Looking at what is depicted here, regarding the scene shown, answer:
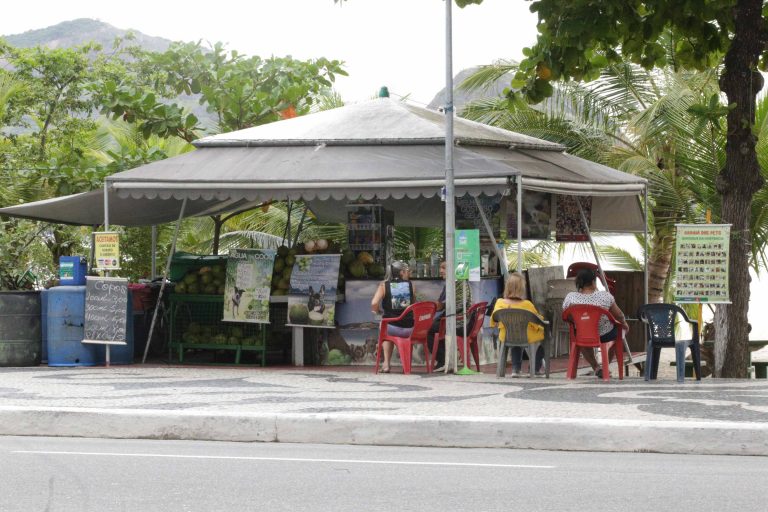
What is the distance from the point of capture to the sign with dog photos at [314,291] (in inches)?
640

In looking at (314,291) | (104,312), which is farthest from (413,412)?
(104,312)

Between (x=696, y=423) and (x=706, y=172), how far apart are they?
1083 cm

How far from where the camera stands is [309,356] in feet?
55.5

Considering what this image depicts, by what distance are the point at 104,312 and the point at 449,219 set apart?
181 inches

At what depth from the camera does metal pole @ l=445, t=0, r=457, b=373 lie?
1457 centimetres

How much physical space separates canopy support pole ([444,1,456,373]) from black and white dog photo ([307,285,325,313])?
192 cm

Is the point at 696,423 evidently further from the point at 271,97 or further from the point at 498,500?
the point at 271,97

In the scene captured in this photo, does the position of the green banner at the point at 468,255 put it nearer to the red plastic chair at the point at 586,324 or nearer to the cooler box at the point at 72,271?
the red plastic chair at the point at 586,324

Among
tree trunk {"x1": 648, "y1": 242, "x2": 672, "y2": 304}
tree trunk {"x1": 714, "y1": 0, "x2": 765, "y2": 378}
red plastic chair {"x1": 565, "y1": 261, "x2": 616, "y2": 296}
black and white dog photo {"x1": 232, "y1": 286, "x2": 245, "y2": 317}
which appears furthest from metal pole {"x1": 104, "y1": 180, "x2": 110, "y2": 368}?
tree trunk {"x1": 648, "y1": 242, "x2": 672, "y2": 304}

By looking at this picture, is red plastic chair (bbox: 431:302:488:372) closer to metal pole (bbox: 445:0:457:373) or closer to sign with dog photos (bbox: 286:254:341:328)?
metal pole (bbox: 445:0:457:373)

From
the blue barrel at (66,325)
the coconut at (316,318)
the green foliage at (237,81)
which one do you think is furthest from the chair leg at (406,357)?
the green foliage at (237,81)

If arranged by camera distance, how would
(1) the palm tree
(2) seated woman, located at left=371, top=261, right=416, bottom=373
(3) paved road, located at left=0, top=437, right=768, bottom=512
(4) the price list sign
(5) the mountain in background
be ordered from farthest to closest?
(5) the mountain in background < (1) the palm tree < (2) seated woman, located at left=371, top=261, right=416, bottom=373 < (4) the price list sign < (3) paved road, located at left=0, top=437, right=768, bottom=512

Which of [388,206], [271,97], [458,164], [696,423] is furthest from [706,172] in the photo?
[696,423]

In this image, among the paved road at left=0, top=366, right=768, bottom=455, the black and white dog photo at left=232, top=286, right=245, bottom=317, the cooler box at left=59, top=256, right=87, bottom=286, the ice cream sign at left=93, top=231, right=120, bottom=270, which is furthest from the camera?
the black and white dog photo at left=232, top=286, right=245, bottom=317
